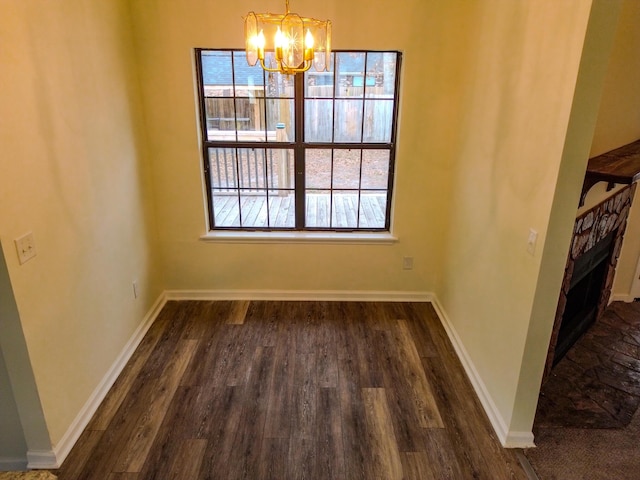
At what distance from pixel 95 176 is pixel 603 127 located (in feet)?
10.6

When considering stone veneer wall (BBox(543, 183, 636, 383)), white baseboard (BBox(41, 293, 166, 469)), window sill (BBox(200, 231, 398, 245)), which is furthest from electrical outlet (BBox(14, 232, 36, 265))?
stone veneer wall (BBox(543, 183, 636, 383))

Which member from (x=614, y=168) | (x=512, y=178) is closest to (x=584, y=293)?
(x=614, y=168)

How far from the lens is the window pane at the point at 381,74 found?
331 centimetres

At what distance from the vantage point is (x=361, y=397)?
2725 millimetres

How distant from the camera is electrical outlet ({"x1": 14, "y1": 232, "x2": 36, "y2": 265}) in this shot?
6.22 feet

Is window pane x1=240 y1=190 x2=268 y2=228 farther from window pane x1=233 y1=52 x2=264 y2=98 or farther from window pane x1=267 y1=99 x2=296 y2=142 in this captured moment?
window pane x1=233 y1=52 x2=264 y2=98

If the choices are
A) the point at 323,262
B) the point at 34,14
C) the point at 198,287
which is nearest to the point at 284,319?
the point at 323,262

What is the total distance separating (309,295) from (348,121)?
1.56 m

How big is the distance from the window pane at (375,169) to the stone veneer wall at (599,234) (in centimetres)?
153

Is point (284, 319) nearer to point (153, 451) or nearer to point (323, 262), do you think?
point (323, 262)

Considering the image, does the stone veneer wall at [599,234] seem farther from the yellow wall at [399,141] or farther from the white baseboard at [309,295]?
the white baseboard at [309,295]

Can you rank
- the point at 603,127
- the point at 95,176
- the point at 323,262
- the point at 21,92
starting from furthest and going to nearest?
the point at 323,262, the point at 603,127, the point at 95,176, the point at 21,92

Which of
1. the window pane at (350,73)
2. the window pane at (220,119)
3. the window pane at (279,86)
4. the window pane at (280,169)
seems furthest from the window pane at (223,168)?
the window pane at (350,73)

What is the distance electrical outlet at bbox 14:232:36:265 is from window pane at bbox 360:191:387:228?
8.05 ft
